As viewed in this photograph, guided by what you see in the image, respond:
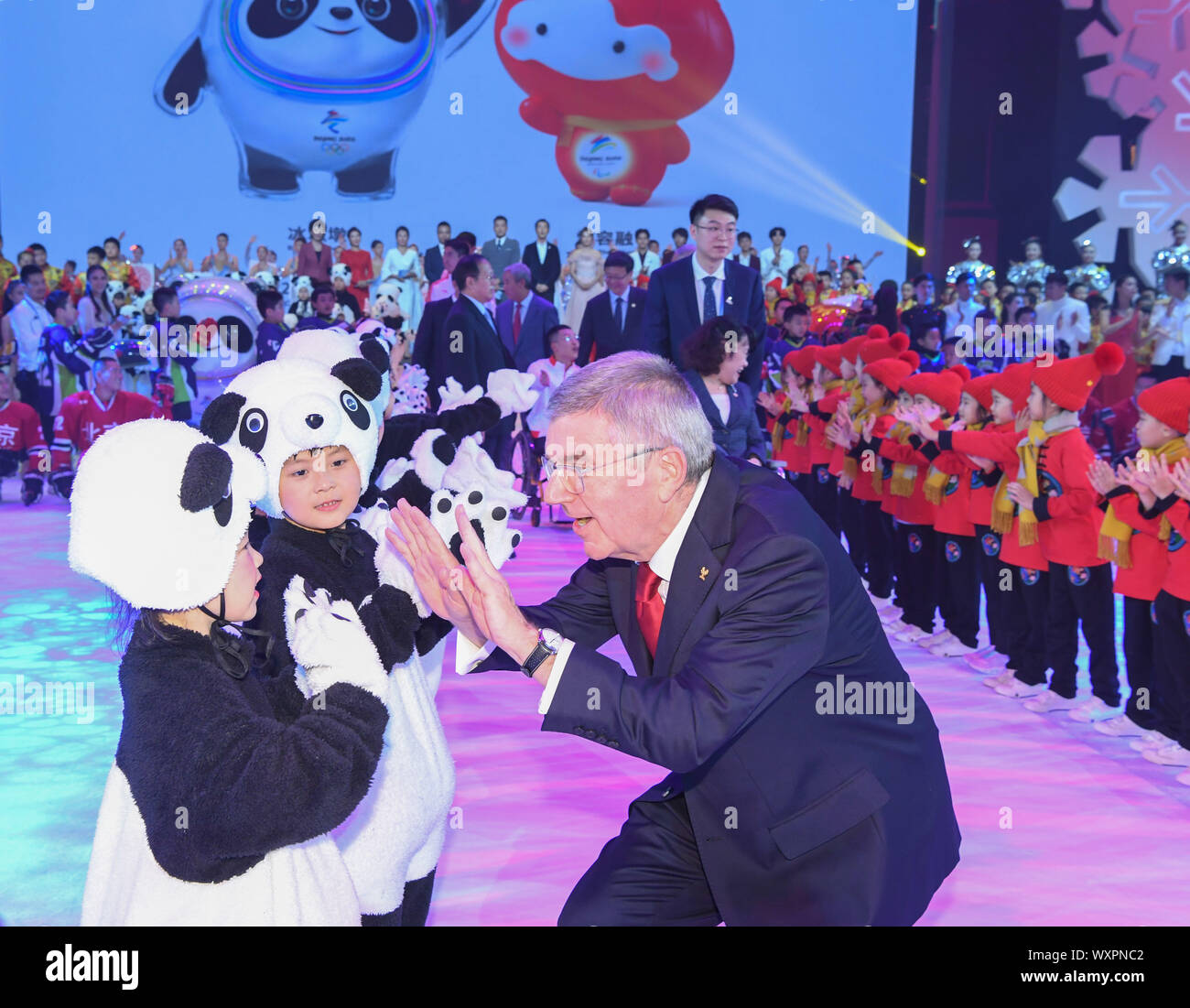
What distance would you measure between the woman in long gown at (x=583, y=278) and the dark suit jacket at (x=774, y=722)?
10.2 meters

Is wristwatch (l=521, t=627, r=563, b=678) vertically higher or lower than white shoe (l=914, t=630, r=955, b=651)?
higher

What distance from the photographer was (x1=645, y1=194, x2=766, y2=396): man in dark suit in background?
570 centimetres

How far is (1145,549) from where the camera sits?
447 cm

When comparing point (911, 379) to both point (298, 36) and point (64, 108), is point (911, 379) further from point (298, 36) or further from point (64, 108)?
point (64, 108)

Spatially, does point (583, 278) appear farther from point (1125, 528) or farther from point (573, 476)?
point (573, 476)

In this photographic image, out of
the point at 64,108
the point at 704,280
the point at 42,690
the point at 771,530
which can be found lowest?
the point at 42,690

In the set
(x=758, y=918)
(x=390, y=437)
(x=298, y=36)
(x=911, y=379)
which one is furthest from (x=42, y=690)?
(x=298, y=36)

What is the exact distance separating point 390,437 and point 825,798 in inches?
80.5

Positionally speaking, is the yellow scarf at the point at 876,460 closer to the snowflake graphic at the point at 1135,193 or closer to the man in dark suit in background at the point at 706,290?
the man in dark suit in background at the point at 706,290

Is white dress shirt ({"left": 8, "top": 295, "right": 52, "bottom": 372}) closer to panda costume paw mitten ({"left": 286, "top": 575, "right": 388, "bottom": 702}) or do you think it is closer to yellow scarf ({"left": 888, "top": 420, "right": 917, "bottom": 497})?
yellow scarf ({"left": 888, "top": 420, "right": 917, "bottom": 497})

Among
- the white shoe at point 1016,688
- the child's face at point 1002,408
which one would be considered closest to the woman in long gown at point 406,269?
the child's face at point 1002,408

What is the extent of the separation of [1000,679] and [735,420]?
169 centimetres

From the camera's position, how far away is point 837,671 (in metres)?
2.13

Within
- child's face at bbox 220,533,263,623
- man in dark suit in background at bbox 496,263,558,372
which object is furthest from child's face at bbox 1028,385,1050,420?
man in dark suit in background at bbox 496,263,558,372
